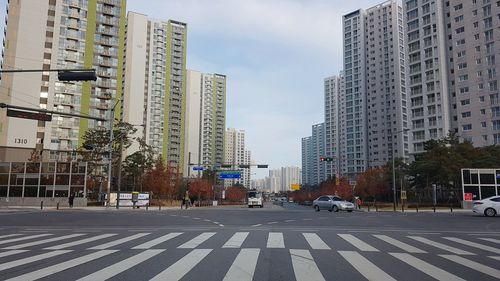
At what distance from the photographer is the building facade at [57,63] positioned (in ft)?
251

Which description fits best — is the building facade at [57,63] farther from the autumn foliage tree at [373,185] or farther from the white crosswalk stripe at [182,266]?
the white crosswalk stripe at [182,266]

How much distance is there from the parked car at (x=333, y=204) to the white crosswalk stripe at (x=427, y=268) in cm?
2929

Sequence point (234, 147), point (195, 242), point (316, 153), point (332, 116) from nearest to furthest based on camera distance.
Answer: point (195, 242) < point (332, 116) < point (234, 147) < point (316, 153)

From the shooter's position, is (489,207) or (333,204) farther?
(333,204)

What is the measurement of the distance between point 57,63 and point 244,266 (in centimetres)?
8525

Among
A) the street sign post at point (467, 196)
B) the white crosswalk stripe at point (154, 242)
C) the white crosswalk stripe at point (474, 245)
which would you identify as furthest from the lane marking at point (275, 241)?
the street sign post at point (467, 196)

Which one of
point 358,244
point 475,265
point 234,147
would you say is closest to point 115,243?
point 358,244

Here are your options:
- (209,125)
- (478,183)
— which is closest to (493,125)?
(478,183)

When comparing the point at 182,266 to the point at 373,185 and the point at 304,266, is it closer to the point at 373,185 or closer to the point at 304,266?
the point at 304,266

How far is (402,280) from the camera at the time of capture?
267 inches

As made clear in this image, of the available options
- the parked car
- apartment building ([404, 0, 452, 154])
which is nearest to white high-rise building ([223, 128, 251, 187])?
apartment building ([404, 0, 452, 154])

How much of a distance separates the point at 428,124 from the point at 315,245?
3439 inches

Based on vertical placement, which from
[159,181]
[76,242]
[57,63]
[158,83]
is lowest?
[76,242]

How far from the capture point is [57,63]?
82.1m
